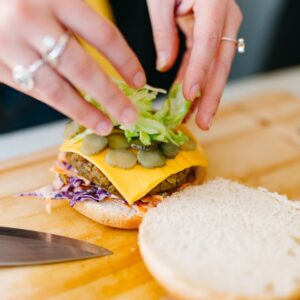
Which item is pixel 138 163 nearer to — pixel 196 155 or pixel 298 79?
pixel 196 155

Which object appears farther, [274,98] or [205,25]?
[274,98]

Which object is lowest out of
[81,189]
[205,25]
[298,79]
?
[298,79]

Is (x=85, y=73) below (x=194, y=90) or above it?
above

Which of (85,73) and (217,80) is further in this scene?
(217,80)

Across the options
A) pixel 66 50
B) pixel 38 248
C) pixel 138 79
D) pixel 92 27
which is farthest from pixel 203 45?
pixel 38 248

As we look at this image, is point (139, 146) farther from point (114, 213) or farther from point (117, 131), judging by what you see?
point (114, 213)

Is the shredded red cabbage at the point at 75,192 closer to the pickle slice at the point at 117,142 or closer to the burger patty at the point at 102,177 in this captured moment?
the burger patty at the point at 102,177

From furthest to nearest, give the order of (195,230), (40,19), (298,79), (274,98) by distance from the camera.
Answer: (298,79), (274,98), (195,230), (40,19)

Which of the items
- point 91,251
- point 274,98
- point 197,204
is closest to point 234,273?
point 197,204
